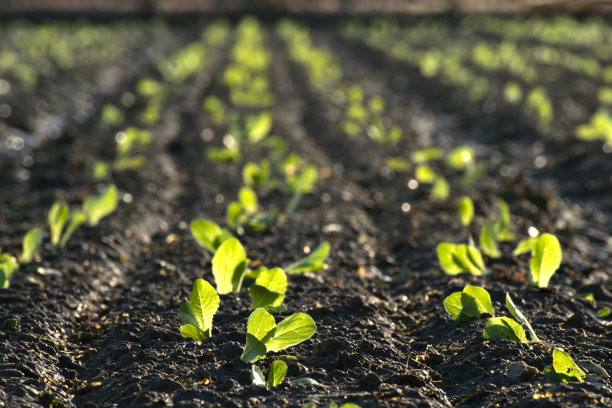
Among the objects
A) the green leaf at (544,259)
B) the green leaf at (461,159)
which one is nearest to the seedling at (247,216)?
the green leaf at (544,259)

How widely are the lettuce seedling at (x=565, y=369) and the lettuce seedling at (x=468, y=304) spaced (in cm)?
35

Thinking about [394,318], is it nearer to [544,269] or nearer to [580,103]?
[544,269]

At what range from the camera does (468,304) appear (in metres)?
1.99

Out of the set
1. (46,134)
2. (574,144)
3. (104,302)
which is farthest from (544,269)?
(46,134)

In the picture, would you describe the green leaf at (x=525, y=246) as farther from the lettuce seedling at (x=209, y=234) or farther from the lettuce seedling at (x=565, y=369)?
the lettuce seedling at (x=209, y=234)

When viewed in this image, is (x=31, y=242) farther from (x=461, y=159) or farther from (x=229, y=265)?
(x=461, y=159)

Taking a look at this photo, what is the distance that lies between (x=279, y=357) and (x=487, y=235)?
3.46 ft

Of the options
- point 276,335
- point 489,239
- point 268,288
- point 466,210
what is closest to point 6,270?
point 268,288

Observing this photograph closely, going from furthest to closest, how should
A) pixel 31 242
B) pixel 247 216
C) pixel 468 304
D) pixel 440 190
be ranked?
pixel 440 190 → pixel 247 216 → pixel 31 242 → pixel 468 304

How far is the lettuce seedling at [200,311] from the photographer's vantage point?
1.85 meters

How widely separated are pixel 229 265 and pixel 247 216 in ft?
2.90

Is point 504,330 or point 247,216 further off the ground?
point 504,330

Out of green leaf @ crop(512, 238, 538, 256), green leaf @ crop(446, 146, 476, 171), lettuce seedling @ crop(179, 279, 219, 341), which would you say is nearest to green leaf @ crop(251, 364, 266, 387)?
lettuce seedling @ crop(179, 279, 219, 341)

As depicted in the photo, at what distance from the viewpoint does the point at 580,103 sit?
20.7 ft
